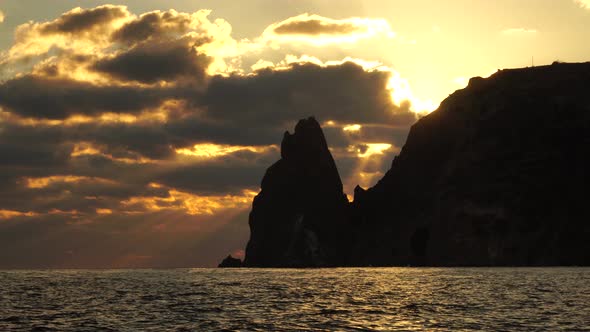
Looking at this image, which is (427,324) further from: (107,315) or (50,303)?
(50,303)

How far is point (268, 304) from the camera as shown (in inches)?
3002

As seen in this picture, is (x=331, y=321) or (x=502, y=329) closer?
(x=502, y=329)

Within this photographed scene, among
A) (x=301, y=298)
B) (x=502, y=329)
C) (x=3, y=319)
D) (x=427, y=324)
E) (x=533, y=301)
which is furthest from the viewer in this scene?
(x=301, y=298)

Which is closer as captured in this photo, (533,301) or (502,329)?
(502,329)

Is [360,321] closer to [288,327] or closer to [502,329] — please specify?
[288,327]

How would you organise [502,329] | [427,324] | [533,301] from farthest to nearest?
1. [533,301]
2. [427,324]
3. [502,329]

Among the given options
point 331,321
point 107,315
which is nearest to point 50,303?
point 107,315

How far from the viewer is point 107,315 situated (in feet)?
207

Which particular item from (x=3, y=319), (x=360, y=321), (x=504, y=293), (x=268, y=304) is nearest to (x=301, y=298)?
(x=268, y=304)

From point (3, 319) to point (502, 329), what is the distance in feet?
130

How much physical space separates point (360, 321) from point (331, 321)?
7.48 feet

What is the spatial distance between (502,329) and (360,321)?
37.9 ft

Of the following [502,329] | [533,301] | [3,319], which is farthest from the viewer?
[533,301]

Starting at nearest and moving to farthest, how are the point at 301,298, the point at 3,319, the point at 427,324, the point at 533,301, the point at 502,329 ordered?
1. the point at 502,329
2. the point at 427,324
3. the point at 3,319
4. the point at 533,301
5. the point at 301,298
